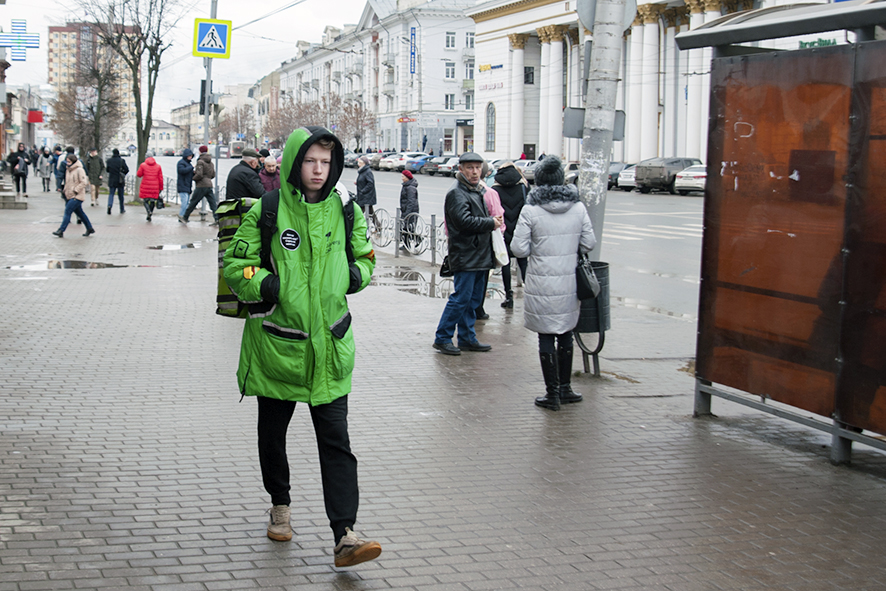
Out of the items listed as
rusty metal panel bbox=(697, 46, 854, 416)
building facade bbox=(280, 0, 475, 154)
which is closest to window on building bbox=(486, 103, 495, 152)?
building facade bbox=(280, 0, 475, 154)

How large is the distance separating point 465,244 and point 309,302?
16.7ft

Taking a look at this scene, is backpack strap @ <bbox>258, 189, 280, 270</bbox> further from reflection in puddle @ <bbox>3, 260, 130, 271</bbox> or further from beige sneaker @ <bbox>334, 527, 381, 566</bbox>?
reflection in puddle @ <bbox>3, 260, 130, 271</bbox>

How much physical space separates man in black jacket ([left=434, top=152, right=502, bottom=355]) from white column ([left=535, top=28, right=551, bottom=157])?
211 feet

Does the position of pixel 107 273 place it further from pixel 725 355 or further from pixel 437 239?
pixel 725 355

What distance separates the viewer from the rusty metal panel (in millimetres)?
5777

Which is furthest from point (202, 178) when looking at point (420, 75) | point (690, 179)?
point (420, 75)

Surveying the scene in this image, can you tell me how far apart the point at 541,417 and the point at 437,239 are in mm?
11024

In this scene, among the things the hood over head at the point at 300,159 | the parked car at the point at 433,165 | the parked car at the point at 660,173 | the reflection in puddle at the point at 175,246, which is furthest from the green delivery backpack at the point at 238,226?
the parked car at the point at 433,165

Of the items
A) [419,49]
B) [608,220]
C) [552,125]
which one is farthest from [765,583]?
[419,49]

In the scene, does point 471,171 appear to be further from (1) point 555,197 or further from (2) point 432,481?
(2) point 432,481

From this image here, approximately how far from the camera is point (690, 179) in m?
41.2

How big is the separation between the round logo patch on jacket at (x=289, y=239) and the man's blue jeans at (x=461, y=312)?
4.99m

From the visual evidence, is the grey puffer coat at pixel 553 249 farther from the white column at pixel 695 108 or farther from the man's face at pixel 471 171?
the white column at pixel 695 108

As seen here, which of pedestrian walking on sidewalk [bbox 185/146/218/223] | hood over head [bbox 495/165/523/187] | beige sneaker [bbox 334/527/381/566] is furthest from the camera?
pedestrian walking on sidewalk [bbox 185/146/218/223]
